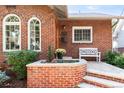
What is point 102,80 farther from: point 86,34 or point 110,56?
point 86,34

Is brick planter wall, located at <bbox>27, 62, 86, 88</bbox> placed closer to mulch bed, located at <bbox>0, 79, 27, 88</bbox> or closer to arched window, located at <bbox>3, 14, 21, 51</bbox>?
mulch bed, located at <bbox>0, 79, 27, 88</bbox>

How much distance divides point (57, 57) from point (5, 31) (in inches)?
99.6

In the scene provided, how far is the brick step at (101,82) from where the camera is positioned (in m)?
7.76

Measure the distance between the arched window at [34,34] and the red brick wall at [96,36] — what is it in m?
3.96

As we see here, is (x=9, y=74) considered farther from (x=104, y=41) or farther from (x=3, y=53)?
(x=104, y=41)

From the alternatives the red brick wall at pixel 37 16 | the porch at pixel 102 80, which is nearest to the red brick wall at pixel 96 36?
the red brick wall at pixel 37 16

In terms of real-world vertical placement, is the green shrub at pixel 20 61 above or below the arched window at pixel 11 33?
below

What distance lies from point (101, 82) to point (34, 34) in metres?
4.50

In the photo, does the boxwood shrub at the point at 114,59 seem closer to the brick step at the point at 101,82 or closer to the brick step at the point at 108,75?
the brick step at the point at 108,75

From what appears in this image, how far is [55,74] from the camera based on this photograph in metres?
8.16

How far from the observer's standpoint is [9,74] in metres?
10.4

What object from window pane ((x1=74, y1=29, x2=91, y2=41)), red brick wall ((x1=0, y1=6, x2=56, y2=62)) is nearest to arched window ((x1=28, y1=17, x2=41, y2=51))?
red brick wall ((x1=0, y1=6, x2=56, y2=62))

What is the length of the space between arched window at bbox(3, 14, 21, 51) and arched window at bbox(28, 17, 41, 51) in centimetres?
48

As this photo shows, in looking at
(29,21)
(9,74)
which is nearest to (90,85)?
(9,74)
